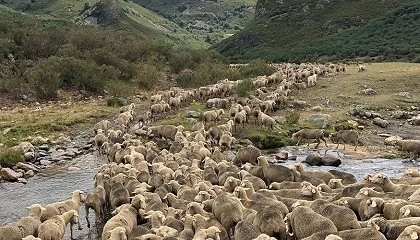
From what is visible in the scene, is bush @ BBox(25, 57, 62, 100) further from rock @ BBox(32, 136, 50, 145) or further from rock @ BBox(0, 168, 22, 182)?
rock @ BBox(0, 168, 22, 182)

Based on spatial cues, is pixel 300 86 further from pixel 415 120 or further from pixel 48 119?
pixel 48 119

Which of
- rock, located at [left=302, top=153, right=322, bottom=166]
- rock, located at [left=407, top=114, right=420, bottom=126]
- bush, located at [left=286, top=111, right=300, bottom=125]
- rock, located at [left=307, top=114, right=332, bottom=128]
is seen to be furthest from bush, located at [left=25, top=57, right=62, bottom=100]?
rock, located at [left=407, top=114, right=420, bottom=126]

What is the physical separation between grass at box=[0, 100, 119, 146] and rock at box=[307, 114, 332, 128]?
12282 millimetres

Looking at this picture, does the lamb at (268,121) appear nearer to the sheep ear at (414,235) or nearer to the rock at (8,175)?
the rock at (8,175)

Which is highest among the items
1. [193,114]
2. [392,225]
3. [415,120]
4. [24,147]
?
[392,225]

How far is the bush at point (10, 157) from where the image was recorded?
20766 mm

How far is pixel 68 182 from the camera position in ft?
63.4

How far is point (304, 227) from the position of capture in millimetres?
10656

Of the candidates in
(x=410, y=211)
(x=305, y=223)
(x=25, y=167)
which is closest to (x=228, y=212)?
(x=305, y=223)

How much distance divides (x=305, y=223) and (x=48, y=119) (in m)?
22.4

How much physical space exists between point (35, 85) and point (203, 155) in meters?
21.6

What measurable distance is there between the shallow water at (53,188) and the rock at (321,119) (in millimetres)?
11586

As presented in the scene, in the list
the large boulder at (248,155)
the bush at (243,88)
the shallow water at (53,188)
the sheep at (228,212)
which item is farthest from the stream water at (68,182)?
the bush at (243,88)

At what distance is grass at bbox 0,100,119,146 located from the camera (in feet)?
86.7
